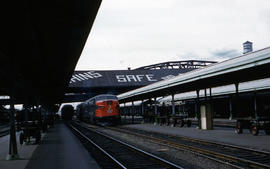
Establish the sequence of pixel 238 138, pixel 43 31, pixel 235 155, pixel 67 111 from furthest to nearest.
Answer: pixel 67 111, pixel 238 138, pixel 235 155, pixel 43 31

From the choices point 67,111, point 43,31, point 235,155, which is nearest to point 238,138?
point 235,155

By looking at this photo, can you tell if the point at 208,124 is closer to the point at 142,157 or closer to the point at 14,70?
the point at 142,157

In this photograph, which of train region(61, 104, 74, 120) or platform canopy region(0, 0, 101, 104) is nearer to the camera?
platform canopy region(0, 0, 101, 104)

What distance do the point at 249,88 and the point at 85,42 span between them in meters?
22.9

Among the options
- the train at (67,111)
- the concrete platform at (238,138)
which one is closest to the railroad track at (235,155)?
the concrete platform at (238,138)

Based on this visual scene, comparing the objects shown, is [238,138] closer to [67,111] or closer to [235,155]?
Answer: [235,155]

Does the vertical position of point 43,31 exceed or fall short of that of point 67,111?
it exceeds it

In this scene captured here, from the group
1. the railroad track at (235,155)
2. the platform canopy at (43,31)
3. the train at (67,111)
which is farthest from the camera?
the train at (67,111)

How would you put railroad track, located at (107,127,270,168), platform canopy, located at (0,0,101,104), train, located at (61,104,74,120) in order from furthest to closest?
train, located at (61,104,74,120)
railroad track, located at (107,127,270,168)
platform canopy, located at (0,0,101,104)

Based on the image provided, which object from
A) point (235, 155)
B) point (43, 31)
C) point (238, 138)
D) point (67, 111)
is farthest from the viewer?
point (67, 111)

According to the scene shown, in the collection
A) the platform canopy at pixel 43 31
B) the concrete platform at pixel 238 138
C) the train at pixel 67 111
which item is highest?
the platform canopy at pixel 43 31

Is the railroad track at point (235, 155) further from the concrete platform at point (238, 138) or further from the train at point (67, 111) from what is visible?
the train at point (67, 111)

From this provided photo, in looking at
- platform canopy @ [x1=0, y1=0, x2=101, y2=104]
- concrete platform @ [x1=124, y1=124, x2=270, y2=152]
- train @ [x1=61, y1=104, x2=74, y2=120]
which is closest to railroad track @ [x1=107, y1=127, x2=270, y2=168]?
concrete platform @ [x1=124, y1=124, x2=270, y2=152]

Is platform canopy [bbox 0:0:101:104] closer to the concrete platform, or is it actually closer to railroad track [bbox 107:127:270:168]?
railroad track [bbox 107:127:270:168]
